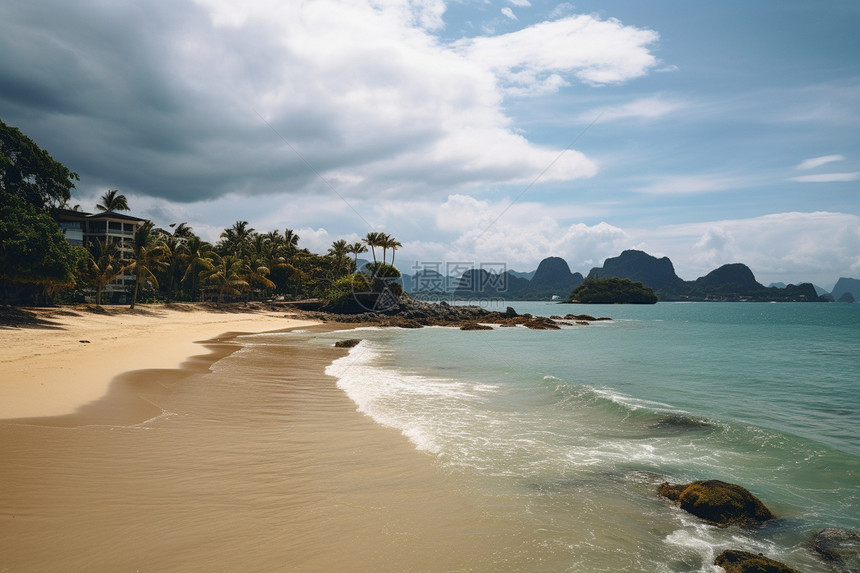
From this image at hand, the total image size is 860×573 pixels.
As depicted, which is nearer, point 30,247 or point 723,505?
point 723,505

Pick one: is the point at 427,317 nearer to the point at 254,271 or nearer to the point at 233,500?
the point at 254,271

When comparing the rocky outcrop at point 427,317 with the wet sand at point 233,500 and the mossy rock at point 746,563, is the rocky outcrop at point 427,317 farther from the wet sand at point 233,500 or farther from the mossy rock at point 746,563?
the mossy rock at point 746,563

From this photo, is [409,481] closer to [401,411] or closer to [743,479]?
[401,411]

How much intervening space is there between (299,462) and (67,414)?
6.09 metres

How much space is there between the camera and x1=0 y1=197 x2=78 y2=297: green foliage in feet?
84.2

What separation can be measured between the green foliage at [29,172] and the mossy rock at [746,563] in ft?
127

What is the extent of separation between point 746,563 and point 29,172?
4232 cm

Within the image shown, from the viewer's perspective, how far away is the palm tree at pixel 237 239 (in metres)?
71.8

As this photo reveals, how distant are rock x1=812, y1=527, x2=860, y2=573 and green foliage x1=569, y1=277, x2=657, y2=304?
185 metres

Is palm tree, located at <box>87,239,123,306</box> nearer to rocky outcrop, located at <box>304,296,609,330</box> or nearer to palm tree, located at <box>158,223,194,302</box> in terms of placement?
palm tree, located at <box>158,223,194,302</box>

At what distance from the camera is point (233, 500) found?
611 cm

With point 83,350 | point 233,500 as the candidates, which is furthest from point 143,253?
point 233,500

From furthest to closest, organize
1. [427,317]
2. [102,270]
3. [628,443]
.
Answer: [427,317] → [102,270] → [628,443]

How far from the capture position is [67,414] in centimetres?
960
